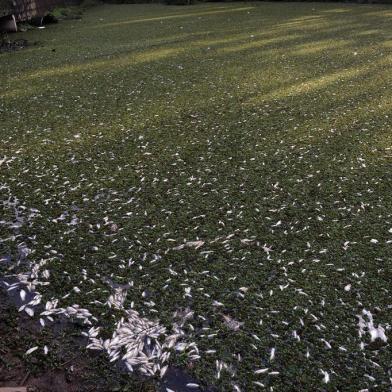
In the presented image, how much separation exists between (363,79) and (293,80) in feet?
2.35

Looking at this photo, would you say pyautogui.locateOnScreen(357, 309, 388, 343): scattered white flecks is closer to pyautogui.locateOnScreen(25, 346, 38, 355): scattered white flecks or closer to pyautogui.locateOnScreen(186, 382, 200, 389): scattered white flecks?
pyautogui.locateOnScreen(186, 382, 200, 389): scattered white flecks

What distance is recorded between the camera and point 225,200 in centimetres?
263

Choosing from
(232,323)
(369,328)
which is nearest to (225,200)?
(232,323)

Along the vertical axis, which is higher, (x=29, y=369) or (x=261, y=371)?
(x=29, y=369)

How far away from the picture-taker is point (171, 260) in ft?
7.09

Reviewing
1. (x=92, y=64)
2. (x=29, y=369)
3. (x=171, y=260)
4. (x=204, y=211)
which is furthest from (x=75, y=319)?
(x=92, y=64)

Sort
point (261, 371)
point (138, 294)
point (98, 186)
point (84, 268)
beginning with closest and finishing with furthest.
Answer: point (261, 371) < point (138, 294) < point (84, 268) < point (98, 186)

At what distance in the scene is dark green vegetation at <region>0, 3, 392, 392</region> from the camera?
1739 millimetres

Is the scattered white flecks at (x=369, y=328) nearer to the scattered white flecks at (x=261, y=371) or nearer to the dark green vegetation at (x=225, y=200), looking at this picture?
the dark green vegetation at (x=225, y=200)

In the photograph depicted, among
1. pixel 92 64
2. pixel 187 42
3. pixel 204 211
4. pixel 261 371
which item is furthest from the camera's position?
pixel 187 42

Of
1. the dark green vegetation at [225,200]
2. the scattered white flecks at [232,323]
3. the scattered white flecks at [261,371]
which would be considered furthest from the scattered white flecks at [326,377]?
the scattered white flecks at [232,323]

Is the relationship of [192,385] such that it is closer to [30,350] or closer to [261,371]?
[261,371]

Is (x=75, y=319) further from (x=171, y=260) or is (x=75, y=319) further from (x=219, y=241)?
(x=219, y=241)

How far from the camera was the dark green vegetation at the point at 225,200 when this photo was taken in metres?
→ 1.74
